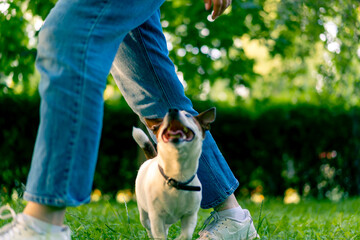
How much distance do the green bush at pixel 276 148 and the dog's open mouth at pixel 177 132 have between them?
17.9 feet

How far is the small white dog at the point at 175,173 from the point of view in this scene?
62.2 inches

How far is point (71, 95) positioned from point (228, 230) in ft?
3.66

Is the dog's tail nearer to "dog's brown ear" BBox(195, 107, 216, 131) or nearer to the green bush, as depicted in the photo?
"dog's brown ear" BBox(195, 107, 216, 131)

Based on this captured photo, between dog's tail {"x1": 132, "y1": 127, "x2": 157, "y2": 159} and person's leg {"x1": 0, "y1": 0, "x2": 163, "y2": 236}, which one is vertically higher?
person's leg {"x1": 0, "y1": 0, "x2": 163, "y2": 236}

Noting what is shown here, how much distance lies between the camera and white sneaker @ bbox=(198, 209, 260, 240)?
2088 mm

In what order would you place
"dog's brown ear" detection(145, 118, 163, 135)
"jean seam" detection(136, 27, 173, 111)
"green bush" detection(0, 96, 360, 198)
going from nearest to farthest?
"dog's brown ear" detection(145, 118, 163, 135) < "jean seam" detection(136, 27, 173, 111) < "green bush" detection(0, 96, 360, 198)

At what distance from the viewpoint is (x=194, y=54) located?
536cm

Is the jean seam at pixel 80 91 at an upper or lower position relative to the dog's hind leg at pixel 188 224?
upper

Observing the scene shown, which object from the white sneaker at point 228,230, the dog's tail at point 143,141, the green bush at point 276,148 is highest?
the dog's tail at point 143,141

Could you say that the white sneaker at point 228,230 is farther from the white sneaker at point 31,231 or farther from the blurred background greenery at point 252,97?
the blurred background greenery at point 252,97

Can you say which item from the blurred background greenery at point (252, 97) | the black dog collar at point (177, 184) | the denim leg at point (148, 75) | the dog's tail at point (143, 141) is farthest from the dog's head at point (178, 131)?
the blurred background greenery at point (252, 97)

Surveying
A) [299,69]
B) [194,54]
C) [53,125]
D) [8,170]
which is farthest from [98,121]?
[299,69]

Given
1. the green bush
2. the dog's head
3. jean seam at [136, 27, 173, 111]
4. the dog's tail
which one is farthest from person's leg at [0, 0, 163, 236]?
the green bush

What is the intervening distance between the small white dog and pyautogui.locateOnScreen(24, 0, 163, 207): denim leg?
0.27 m
